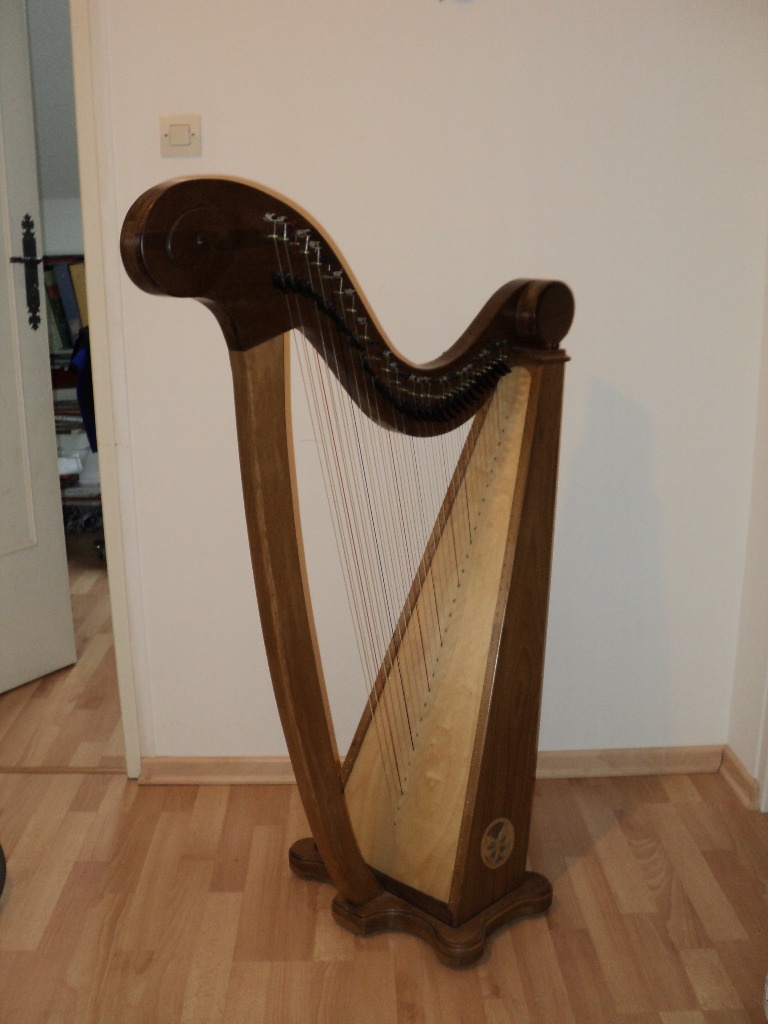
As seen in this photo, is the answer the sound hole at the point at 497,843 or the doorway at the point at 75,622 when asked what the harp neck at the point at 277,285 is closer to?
the sound hole at the point at 497,843

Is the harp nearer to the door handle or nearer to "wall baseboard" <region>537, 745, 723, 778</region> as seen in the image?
"wall baseboard" <region>537, 745, 723, 778</region>

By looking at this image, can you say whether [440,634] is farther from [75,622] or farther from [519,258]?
[75,622]

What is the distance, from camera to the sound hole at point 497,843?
1.63 m

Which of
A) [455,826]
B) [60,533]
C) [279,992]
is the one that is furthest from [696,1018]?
[60,533]

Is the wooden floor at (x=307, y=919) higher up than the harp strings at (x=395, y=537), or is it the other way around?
the harp strings at (x=395, y=537)

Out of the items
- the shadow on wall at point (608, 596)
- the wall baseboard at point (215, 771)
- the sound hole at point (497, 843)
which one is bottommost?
the wall baseboard at point (215, 771)

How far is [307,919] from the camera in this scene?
175cm

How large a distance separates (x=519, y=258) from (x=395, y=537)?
2.00 ft

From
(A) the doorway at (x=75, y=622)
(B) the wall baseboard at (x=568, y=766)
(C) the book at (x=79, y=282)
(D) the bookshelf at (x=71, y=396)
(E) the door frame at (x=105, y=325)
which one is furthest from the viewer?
(C) the book at (x=79, y=282)

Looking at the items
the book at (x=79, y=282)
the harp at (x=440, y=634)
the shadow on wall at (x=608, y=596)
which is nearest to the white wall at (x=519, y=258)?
the shadow on wall at (x=608, y=596)

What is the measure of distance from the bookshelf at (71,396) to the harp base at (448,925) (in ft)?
7.62

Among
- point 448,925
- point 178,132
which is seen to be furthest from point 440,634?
point 178,132

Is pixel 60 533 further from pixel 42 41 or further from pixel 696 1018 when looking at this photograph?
pixel 696 1018

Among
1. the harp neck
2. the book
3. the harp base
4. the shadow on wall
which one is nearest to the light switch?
the harp neck
